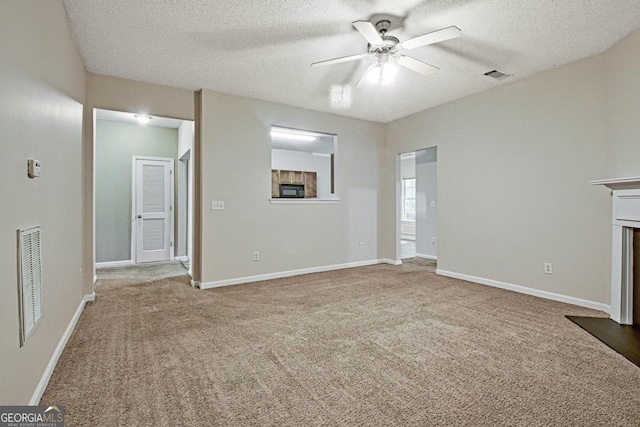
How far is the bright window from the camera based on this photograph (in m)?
10.2

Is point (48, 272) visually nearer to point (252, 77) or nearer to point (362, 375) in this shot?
point (362, 375)

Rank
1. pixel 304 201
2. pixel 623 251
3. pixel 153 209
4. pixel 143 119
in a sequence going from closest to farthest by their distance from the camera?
pixel 623 251, pixel 304 201, pixel 143 119, pixel 153 209

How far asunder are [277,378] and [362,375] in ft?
1.76

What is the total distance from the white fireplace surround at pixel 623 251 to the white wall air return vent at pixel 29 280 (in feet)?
14.0

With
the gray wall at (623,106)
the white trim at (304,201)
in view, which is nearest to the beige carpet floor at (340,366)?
the gray wall at (623,106)

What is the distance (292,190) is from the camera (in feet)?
29.7

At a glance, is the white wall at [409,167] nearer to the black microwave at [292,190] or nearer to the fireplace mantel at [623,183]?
the black microwave at [292,190]

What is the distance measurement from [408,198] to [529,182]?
6493 millimetres

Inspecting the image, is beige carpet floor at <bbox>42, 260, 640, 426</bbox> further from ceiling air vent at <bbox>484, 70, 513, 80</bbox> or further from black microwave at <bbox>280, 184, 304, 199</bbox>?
black microwave at <bbox>280, 184, 304, 199</bbox>

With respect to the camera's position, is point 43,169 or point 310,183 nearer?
point 43,169

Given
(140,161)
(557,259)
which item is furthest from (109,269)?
(557,259)

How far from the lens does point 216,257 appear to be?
425cm

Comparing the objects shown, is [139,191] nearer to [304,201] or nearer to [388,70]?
[304,201]

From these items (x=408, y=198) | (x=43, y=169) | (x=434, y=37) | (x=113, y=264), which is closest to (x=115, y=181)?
(x=113, y=264)
